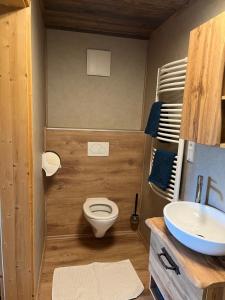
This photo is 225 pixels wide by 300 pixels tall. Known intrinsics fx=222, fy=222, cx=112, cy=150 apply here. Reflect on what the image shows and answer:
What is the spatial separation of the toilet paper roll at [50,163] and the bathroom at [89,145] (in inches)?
0.4

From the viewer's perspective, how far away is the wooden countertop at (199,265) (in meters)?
1.00

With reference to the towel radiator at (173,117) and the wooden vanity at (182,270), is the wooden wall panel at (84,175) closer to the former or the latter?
the towel radiator at (173,117)

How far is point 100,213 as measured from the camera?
259 cm

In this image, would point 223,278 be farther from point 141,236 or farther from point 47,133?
point 47,133

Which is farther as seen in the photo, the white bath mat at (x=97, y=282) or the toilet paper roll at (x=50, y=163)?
the toilet paper roll at (x=50, y=163)

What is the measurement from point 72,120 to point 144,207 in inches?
54.7

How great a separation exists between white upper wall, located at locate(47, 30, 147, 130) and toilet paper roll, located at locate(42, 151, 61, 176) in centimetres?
42

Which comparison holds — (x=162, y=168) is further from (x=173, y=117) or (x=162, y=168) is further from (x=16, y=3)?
(x=16, y=3)

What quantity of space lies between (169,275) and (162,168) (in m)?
0.89

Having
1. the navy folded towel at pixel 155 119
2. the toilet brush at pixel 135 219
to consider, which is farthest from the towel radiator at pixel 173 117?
the toilet brush at pixel 135 219

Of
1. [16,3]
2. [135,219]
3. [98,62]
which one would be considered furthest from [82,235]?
[16,3]

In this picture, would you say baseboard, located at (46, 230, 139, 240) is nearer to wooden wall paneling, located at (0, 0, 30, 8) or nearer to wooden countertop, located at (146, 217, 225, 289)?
wooden countertop, located at (146, 217, 225, 289)

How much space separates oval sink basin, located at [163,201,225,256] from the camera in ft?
3.78

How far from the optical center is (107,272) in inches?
85.4
